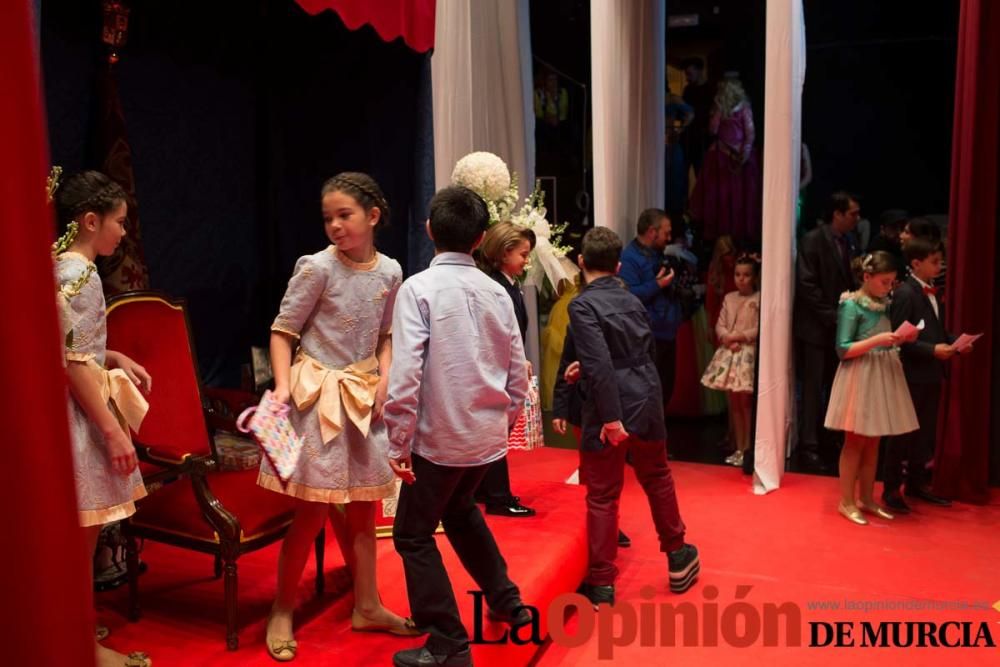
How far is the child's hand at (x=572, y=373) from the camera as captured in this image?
3.47m

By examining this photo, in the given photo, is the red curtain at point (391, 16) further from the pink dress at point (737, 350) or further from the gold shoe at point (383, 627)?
the pink dress at point (737, 350)

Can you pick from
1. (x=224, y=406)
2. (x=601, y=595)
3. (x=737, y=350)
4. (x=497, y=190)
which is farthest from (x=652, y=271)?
(x=224, y=406)

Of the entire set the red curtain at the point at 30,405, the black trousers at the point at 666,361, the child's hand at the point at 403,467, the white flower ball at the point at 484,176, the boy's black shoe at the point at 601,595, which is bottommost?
the boy's black shoe at the point at 601,595

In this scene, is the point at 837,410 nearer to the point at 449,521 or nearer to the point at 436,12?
the point at 449,521

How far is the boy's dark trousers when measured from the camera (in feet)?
10.8

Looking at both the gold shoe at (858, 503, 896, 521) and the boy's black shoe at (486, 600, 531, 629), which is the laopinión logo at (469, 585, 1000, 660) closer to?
the boy's black shoe at (486, 600, 531, 629)

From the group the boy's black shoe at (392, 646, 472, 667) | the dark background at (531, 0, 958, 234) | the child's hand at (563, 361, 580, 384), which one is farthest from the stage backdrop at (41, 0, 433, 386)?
the dark background at (531, 0, 958, 234)

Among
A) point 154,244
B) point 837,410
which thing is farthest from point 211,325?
point 837,410

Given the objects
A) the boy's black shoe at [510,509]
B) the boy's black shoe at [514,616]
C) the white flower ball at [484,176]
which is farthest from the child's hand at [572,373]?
the boy's black shoe at [514,616]

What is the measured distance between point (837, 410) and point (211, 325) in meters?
2.83

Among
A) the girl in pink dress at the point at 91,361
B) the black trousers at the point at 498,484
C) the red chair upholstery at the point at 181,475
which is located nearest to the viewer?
the girl in pink dress at the point at 91,361

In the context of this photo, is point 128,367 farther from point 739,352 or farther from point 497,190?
point 739,352

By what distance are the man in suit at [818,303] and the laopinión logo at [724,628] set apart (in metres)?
2.00

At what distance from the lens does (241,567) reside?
326 cm
